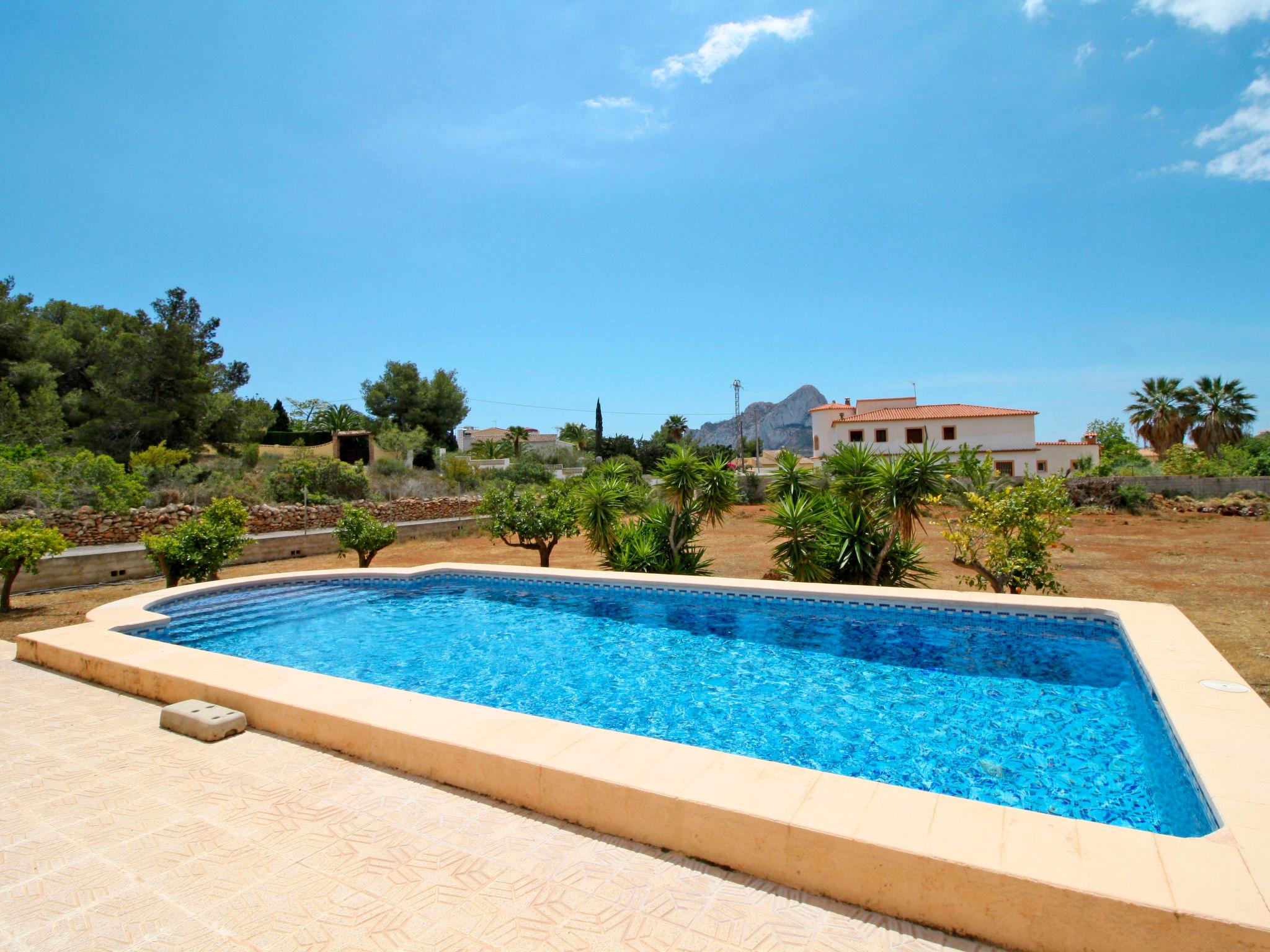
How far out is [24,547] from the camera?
836cm

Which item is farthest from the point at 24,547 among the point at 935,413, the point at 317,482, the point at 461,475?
the point at 935,413

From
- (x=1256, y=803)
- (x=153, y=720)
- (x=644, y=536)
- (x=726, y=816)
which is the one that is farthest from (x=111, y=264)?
(x=1256, y=803)

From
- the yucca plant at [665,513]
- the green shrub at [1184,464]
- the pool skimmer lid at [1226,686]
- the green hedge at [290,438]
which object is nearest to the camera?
the pool skimmer lid at [1226,686]

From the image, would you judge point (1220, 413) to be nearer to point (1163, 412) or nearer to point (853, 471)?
point (1163, 412)

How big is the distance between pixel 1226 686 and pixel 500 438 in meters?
64.4

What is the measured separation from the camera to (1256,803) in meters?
2.75

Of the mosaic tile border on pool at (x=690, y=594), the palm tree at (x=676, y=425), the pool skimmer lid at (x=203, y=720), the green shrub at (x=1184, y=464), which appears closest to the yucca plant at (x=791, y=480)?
the mosaic tile border on pool at (x=690, y=594)

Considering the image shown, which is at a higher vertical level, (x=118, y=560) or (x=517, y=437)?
(x=517, y=437)

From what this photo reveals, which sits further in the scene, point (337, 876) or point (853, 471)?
point (853, 471)

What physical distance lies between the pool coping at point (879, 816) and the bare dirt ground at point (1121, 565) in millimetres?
3435

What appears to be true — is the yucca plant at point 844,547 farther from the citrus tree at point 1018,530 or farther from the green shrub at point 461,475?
the green shrub at point 461,475

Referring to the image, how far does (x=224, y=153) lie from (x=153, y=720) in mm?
13469

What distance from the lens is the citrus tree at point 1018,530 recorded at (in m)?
8.21

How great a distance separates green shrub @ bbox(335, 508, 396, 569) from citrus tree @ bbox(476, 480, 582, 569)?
2087 mm
